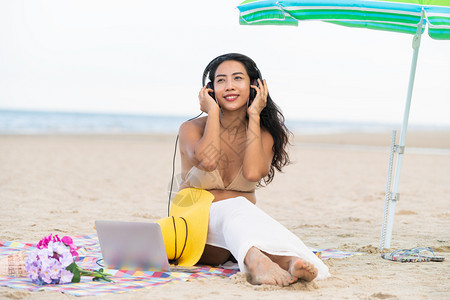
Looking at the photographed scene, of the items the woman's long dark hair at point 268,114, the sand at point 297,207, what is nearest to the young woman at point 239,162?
the woman's long dark hair at point 268,114

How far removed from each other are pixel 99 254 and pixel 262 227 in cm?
146

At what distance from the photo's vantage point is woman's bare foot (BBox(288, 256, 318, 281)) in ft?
9.41

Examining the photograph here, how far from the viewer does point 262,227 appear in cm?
318

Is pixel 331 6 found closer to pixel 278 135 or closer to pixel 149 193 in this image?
pixel 278 135

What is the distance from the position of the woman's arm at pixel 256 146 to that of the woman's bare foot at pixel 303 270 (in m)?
0.84

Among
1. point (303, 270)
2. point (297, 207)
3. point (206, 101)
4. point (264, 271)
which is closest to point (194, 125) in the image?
point (206, 101)

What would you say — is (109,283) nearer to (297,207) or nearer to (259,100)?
(259,100)

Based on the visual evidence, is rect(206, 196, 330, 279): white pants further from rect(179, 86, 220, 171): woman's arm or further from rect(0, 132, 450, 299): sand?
rect(179, 86, 220, 171): woman's arm

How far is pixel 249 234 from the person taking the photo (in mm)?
3137

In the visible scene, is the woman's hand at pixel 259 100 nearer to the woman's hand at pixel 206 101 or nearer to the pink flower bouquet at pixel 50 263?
the woman's hand at pixel 206 101

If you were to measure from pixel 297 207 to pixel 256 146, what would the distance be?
12.7 feet

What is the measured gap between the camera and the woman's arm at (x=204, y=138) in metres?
3.57

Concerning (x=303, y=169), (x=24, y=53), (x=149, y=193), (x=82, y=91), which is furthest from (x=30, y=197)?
(x=82, y=91)

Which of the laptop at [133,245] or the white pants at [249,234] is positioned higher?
the white pants at [249,234]
